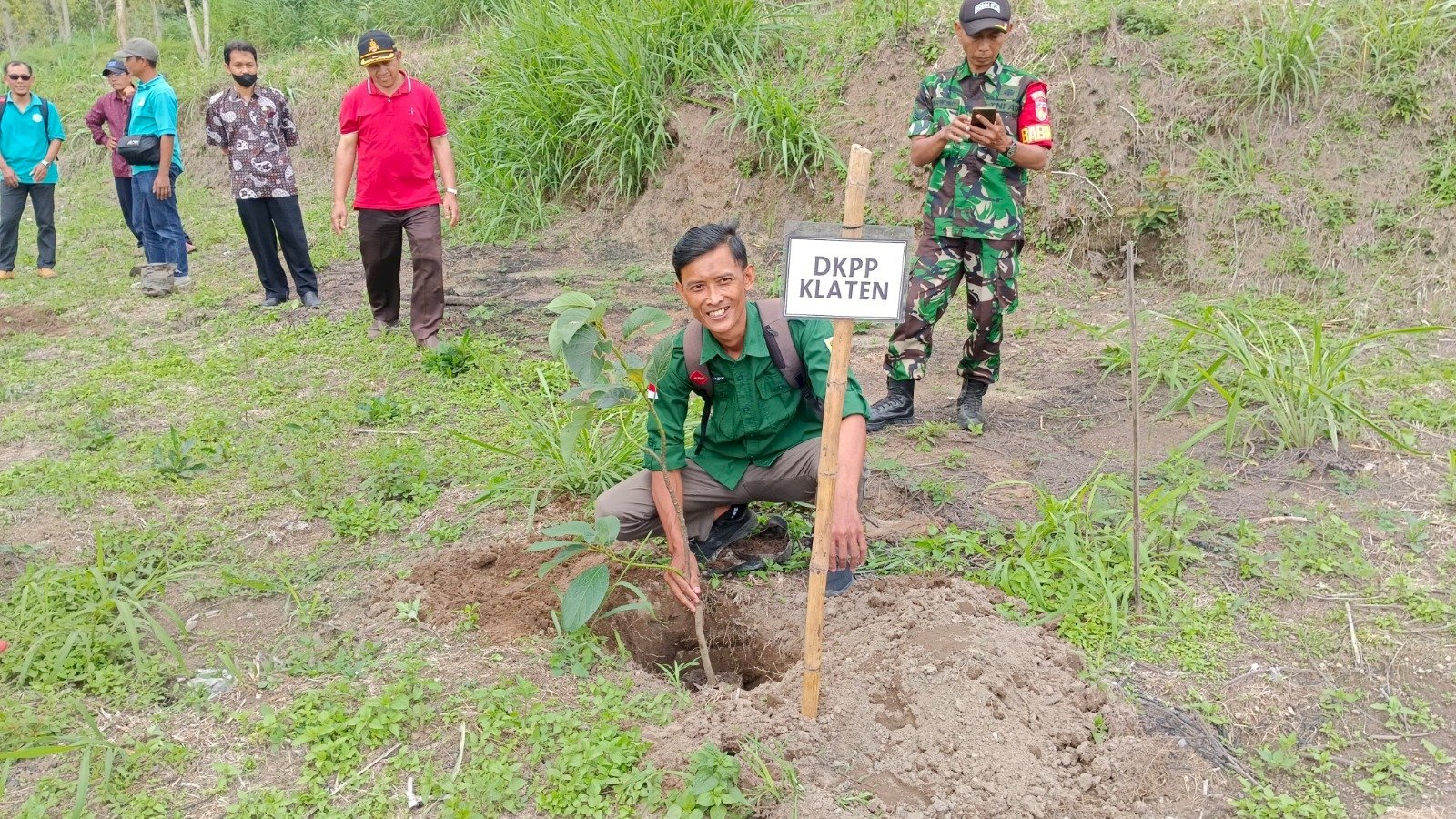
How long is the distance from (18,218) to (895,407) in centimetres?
708

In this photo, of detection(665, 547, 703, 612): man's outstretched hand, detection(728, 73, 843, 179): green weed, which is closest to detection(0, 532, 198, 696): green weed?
detection(665, 547, 703, 612): man's outstretched hand

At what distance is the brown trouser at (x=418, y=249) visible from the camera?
5520 millimetres

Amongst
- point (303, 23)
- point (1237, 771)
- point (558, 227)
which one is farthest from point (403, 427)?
point (303, 23)

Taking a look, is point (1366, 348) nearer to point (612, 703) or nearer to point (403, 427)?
point (612, 703)

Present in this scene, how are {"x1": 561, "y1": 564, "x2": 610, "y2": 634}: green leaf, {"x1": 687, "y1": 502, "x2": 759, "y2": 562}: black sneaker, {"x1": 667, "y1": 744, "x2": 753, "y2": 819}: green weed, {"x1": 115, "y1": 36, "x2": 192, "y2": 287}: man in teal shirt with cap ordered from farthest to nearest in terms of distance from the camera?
{"x1": 115, "y1": 36, "x2": 192, "y2": 287}: man in teal shirt with cap
{"x1": 687, "y1": 502, "x2": 759, "y2": 562}: black sneaker
{"x1": 561, "y1": 564, "x2": 610, "y2": 634}: green leaf
{"x1": 667, "y1": 744, "x2": 753, "y2": 819}: green weed

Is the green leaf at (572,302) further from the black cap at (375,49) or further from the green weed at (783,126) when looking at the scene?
the green weed at (783,126)

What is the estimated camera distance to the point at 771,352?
2.87 m

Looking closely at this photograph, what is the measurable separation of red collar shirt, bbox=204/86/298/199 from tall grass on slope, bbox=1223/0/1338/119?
5.67m

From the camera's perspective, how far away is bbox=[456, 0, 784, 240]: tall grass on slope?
8.05 metres

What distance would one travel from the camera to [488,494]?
3.61 metres

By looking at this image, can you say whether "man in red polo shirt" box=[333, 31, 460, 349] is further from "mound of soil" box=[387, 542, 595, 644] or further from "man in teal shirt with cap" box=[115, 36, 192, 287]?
"mound of soil" box=[387, 542, 595, 644]

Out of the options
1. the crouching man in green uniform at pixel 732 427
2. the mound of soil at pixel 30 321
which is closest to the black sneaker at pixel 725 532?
the crouching man in green uniform at pixel 732 427

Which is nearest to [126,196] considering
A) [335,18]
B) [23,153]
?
[23,153]

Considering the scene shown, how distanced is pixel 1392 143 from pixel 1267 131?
63 cm
